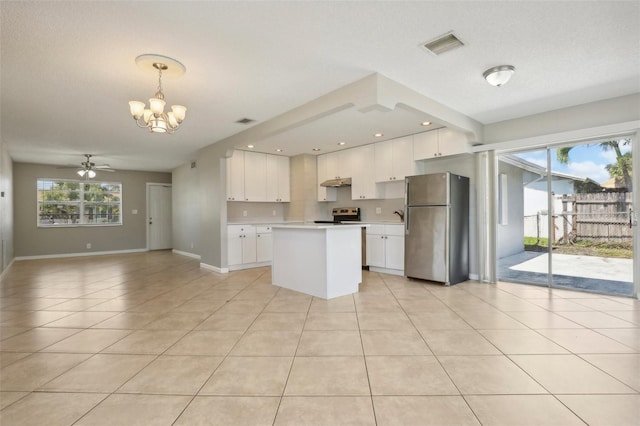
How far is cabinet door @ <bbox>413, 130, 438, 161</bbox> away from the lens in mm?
5000

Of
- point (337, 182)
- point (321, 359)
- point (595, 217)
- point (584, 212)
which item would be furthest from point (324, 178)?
point (321, 359)

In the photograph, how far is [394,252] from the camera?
536cm

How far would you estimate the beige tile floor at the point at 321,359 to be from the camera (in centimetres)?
167

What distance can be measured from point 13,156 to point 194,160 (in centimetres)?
392

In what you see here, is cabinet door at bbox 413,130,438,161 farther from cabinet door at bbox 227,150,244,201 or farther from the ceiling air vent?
cabinet door at bbox 227,150,244,201

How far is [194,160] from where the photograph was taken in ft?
25.2

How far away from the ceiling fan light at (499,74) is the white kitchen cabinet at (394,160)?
2251 millimetres

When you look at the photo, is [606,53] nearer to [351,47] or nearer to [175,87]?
[351,47]

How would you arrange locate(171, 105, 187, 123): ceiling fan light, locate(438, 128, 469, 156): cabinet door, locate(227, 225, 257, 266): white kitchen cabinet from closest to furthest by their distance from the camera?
locate(171, 105, 187, 123): ceiling fan light, locate(438, 128, 469, 156): cabinet door, locate(227, 225, 257, 266): white kitchen cabinet

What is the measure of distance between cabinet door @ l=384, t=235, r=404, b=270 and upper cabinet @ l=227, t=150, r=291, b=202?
9.22 ft

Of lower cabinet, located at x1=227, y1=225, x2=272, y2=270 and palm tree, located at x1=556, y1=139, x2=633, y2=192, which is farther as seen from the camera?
lower cabinet, located at x1=227, y1=225, x2=272, y2=270

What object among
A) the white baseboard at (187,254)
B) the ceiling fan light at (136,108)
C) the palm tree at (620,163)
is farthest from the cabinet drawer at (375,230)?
the white baseboard at (187,254)

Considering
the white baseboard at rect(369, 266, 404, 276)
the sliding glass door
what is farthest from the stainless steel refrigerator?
the sliding glass door

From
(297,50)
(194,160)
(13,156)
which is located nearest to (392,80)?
(297,50)
